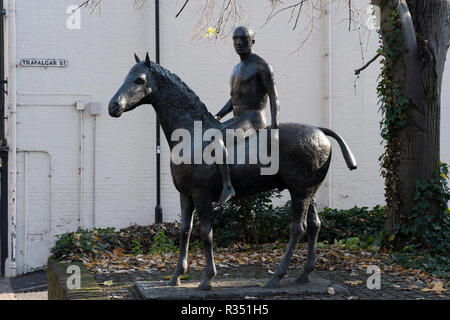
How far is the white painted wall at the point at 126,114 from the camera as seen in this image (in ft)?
43.9

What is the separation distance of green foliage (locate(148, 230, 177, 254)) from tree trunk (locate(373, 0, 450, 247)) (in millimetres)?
3600

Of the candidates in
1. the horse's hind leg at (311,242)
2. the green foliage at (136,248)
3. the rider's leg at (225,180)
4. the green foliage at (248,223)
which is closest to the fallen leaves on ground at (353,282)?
the horse's hind leg at (311,242)

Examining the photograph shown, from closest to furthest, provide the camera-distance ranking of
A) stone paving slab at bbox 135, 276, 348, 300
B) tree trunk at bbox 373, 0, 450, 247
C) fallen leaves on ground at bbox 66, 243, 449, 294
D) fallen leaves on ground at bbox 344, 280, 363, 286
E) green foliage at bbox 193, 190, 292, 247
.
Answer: stone paving slab at bbox 135, 276, 348, 300 < fallen leaves on ground at bbox 344, 280, 363, 286 < fallen leaves on ground at bbox 66, 243, 449, 294 < tree trunk at bbox 373, 0, 450, 247 < green foliage at bbox 193, 190, 292, 247

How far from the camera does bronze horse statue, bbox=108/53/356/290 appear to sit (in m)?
A: 5.70

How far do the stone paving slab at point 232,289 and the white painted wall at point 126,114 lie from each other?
307 inches

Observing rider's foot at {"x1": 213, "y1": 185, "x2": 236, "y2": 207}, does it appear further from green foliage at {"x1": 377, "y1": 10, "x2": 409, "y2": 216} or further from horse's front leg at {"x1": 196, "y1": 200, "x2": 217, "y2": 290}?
green foliage at {"x1": 377, "y1": 10, "x2": 409, "y2": 216}

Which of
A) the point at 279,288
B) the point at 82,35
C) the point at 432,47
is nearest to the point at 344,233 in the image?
the point at 432,47

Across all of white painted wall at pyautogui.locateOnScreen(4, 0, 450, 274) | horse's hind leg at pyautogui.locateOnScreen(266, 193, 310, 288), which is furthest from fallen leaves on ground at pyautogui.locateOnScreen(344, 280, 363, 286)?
Answer: white painted wall at pyautogui.locateOnScreen(4, 0, 450, 274)

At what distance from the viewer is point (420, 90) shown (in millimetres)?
8883

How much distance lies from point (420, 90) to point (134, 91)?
196 inches

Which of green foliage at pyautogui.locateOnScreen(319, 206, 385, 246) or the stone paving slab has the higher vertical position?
green foliage at pyautogui.locateOnScreen(319, 206, 385, 246)

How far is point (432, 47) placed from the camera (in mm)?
8867

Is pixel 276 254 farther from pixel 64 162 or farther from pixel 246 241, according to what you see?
pixel 64 162
